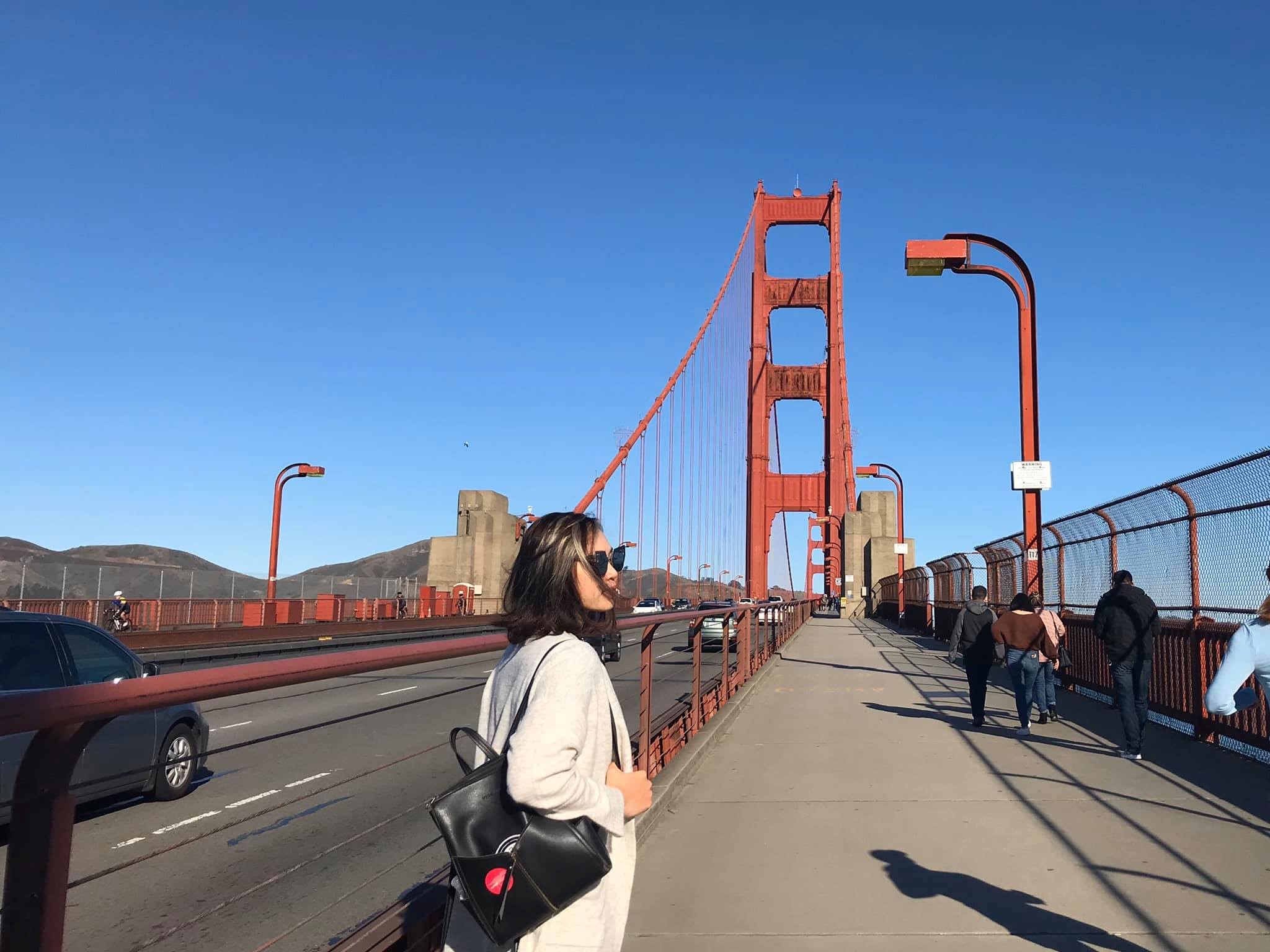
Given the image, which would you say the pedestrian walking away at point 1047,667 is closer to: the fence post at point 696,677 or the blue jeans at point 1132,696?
the blue jeans at point 1132,696

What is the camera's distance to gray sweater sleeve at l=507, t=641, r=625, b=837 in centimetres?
201

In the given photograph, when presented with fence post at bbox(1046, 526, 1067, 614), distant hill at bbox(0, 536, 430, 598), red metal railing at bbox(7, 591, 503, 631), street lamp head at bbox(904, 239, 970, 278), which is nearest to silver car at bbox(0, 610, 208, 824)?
street lamp head at bbox(904, 239, 970, 278)

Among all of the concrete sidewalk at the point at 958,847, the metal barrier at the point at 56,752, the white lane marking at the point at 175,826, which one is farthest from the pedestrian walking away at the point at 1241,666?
the white lane marking at the point at 175,826

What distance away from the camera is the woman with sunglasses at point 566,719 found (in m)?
2.03

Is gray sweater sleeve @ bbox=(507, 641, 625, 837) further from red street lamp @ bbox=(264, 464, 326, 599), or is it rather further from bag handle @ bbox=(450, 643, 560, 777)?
red street lamp @ bbox=(264, 464, 326, 599)

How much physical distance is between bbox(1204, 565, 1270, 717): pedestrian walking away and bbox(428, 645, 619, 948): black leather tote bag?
2.36m

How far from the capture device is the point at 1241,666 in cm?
353

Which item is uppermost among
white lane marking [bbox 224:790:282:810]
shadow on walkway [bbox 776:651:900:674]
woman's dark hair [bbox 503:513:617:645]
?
woman's dark hair [bbox 503:513:617:645]

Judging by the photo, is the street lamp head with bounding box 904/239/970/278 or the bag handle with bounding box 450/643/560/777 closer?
the bag handle with bounding box 450/643/560/777

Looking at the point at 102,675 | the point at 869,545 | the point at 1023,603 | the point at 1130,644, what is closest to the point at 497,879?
the point at 102,675

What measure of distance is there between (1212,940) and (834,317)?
189ft

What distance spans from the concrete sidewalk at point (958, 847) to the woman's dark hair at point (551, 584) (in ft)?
7.18

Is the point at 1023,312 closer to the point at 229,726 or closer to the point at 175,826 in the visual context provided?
the point at 229,726

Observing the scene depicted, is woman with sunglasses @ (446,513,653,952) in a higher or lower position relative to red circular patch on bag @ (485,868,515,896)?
higher
